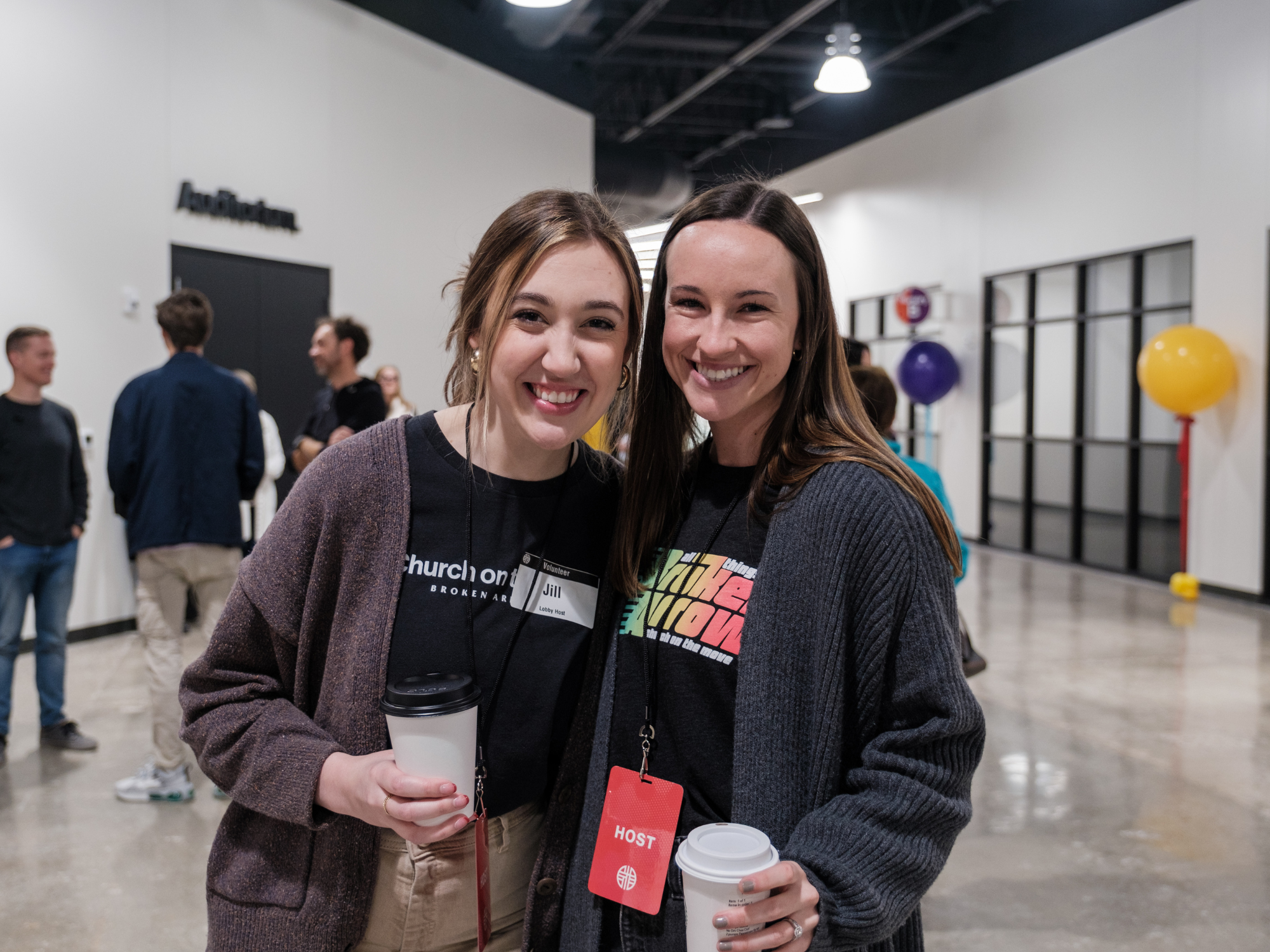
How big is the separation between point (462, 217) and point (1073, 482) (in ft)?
21.0

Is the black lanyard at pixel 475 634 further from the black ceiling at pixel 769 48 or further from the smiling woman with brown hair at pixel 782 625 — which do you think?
the black ceiling at pixel 769 48

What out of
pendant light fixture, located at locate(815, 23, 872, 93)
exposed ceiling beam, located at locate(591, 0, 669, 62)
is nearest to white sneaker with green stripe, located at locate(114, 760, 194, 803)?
pendant light fixture, located at locate(815, 23, 872, 93)

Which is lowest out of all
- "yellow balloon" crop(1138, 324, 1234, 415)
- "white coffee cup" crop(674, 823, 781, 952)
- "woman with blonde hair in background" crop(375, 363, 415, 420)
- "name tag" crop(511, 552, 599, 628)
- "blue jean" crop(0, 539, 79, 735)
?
"blue jean" crop(0, 539, 79, 735)

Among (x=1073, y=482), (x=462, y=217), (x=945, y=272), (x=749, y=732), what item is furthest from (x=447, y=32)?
(x=749, y=732)

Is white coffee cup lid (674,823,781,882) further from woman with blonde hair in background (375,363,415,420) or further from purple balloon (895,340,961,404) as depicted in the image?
purple balloon (895,340,961,404)

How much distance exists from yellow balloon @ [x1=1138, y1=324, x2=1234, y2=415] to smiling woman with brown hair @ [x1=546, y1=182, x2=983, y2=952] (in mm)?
7031

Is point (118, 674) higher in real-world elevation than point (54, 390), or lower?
lower

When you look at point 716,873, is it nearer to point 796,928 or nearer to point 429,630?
point 796,928

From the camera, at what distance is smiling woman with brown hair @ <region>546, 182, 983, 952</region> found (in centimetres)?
107

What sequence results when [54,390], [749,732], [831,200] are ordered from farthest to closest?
[831,200] < [54,390] < [749,732]

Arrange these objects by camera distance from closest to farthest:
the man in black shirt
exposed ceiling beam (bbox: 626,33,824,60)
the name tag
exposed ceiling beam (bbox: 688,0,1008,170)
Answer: the name tag < the man in black shirt < exposed ceiling beam (bbox: 688,0,1008,170) < exposed ceiling beam (bbox: 626,33,824,60)

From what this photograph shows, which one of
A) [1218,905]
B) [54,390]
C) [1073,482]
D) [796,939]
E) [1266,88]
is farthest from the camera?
[1073,482]

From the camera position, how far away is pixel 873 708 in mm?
1134

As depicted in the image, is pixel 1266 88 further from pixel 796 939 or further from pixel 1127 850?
pixel 796 939
